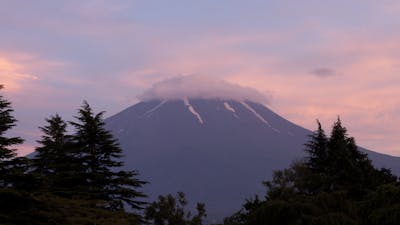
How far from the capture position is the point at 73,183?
24.2 metres

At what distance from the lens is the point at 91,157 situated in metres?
25.7

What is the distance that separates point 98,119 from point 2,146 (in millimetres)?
10653

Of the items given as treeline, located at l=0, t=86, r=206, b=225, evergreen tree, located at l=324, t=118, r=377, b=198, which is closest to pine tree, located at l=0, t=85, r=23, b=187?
treeline, located at l=0, t=86, r=206, b=225

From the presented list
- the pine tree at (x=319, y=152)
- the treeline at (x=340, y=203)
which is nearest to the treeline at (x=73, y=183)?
the treeline at (x=340, y=203)

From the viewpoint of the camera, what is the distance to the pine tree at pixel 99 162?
24906 millimetres

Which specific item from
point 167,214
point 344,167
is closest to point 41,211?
point 344,167

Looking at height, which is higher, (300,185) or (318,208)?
(300,185)

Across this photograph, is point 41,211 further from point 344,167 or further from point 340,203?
point 344,167

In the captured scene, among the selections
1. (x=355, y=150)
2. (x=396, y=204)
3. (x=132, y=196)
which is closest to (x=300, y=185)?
(x=355, y=150)

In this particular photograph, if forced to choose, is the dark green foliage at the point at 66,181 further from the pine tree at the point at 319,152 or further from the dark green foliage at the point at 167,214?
the pine tree at the point at 319,152

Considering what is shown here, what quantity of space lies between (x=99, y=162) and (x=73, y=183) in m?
2.23

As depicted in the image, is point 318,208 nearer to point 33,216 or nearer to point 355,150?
point 33,216

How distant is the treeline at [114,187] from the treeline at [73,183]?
0.03 metres

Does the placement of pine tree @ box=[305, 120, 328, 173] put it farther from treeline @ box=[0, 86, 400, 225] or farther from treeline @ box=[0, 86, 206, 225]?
treeline @ box=[0, 86, 206, 225]
